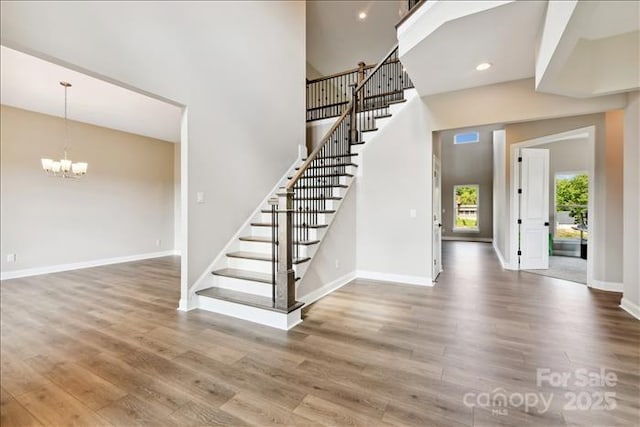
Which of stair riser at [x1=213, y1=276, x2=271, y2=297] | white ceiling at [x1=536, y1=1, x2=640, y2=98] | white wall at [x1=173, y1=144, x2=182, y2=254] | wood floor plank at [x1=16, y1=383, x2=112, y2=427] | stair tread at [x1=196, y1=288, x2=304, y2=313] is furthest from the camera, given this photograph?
white wall at [x1=173, y1=144, x2=182, y2=254]

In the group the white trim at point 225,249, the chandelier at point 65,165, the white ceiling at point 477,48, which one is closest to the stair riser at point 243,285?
the white trim at point 225,249

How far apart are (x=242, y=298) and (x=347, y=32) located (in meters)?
7.34

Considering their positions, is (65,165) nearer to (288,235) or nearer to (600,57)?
(288,235)

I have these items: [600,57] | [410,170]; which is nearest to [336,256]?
[410,170]

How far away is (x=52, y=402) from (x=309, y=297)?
243cm

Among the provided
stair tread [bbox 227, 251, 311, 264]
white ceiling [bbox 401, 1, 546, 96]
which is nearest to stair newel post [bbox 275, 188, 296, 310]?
stair tread [bbox 227, 251, 311, 264]

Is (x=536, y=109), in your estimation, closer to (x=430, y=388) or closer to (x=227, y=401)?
(x=430, y=388)

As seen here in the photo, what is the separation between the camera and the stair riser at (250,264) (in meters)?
3.66

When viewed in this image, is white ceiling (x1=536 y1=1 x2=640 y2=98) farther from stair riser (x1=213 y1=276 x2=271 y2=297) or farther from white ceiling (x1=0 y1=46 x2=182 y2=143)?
white ceiling (x1=0 y1=46 x2=182 y2=143)

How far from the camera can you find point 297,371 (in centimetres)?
214

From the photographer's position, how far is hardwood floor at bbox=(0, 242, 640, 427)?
1.71 m

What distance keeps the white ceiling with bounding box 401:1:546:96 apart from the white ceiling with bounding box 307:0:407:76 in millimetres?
3292

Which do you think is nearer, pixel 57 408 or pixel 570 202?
pixel 57 408

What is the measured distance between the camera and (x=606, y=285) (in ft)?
13.9
